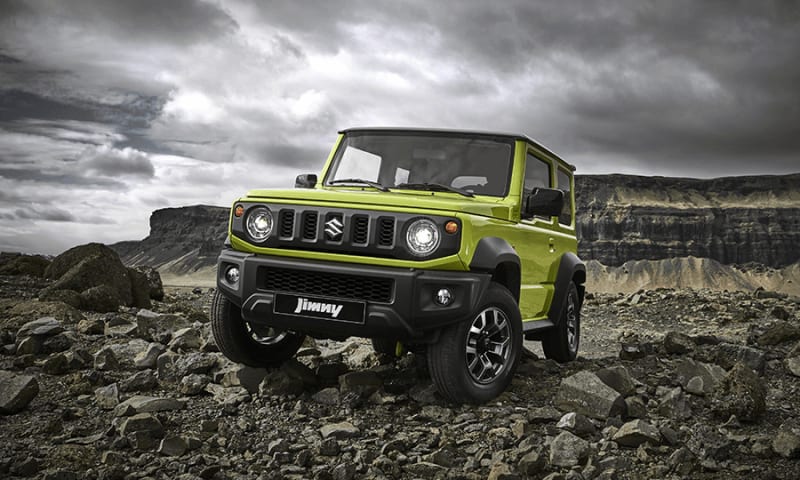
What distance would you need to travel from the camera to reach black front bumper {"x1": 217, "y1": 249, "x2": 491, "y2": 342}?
16.1ft

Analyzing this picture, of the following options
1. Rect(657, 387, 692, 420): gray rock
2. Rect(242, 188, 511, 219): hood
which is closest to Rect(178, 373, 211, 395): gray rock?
Rect(242, 188, 511, 219): hood

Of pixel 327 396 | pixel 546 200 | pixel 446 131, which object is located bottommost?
pixel 327 396

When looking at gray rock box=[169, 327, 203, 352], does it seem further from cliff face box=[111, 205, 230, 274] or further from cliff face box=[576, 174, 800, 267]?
cliff face box=[111, 205, 230, 274]

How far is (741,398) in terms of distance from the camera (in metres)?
5.36

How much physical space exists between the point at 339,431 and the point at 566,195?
4192 millimetres

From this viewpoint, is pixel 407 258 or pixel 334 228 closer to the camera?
pixel 407 258

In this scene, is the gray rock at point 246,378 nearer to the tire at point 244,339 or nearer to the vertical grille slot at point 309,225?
the tire at point 244,339

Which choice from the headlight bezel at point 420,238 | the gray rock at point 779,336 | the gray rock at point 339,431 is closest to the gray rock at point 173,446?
the gray rock at point 339,431

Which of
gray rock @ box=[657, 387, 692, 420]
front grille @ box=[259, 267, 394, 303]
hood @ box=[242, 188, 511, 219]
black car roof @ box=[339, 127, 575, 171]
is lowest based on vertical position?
gray rock @ box=[657, 387, 692, 420]

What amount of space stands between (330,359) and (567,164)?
331 centimetres

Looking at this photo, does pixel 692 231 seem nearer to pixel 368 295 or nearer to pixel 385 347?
pixel 385 347

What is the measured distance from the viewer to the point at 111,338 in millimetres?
8078

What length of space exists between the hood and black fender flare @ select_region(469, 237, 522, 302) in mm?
256

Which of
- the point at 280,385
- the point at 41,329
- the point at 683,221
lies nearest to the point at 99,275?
the point at 41,329
